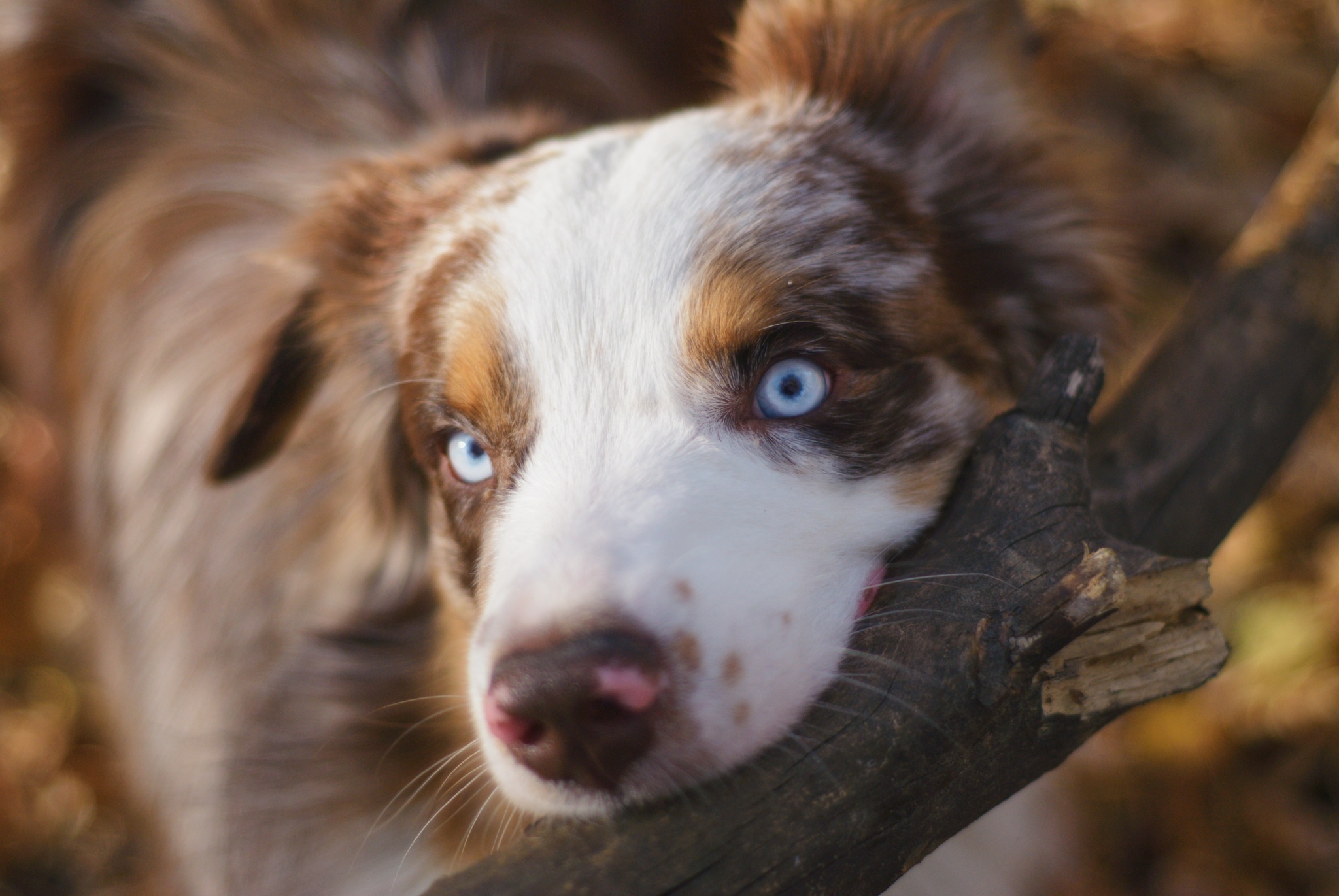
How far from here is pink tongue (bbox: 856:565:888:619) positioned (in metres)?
1.65

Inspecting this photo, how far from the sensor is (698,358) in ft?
5.55

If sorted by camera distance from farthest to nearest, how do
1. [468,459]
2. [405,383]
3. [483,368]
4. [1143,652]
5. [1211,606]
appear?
[1211,606]
[405,383]
[468,459]
[483,368]
[1143,652]

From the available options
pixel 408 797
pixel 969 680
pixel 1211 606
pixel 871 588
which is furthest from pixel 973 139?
pixel 1211 606

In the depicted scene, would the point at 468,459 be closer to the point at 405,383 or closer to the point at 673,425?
the point at 405,383

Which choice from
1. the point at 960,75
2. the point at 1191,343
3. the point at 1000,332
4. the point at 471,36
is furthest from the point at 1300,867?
the point at 471,36

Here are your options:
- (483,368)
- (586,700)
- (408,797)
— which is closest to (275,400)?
(483,368)

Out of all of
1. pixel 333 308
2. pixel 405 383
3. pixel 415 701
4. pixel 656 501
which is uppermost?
pixel 656 501

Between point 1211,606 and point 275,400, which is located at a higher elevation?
point 275,400

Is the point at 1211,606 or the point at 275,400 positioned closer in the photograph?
the point at 275,400

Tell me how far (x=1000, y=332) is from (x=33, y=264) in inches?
122

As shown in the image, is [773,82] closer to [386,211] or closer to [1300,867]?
[386,211]

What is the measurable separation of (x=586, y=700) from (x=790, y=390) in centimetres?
66

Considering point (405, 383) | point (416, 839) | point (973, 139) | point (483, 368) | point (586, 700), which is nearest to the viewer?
point (586, 700)

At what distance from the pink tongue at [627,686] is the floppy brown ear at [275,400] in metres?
1.42
